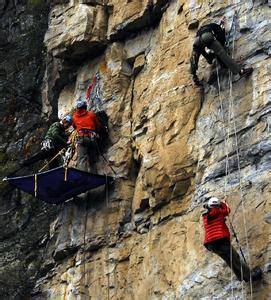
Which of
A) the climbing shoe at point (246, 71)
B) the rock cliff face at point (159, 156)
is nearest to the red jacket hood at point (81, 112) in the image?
the rock cliff face at point (159, 156)

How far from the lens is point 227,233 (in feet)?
45.3

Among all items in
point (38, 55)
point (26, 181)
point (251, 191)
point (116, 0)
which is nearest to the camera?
point (251, 191)

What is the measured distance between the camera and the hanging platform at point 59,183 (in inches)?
702

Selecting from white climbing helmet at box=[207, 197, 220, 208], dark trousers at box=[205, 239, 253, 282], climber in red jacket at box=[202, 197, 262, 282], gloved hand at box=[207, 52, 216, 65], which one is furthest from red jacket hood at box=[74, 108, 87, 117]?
dark trousers at box=[205, 239, 253, 282]

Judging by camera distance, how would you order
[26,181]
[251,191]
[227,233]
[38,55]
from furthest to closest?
[38,55] → [26,181] → [251,191] → [227,233]

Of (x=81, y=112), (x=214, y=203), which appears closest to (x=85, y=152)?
(x=81, y=112)

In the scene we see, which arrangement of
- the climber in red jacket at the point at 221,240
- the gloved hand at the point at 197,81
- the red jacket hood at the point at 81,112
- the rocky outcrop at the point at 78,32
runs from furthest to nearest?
the rocky outcrop at the point at 78,32 → the red jacket hood at the point at 81,112 → the gloved hand at the point at 197,81 → the climber in red jacket at the point at 221,240

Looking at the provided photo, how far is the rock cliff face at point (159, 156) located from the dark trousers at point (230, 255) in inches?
10.3

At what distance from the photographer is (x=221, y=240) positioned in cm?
1376

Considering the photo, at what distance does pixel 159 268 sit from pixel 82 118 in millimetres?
4155

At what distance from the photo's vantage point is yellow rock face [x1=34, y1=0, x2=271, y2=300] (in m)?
15.0

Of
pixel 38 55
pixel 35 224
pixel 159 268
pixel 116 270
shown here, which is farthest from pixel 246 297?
pixel 38 55

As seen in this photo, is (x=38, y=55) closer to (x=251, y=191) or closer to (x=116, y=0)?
(x=116, y=0)

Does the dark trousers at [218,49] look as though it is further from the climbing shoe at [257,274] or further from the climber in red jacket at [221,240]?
the climbing shoe at [257,274]
